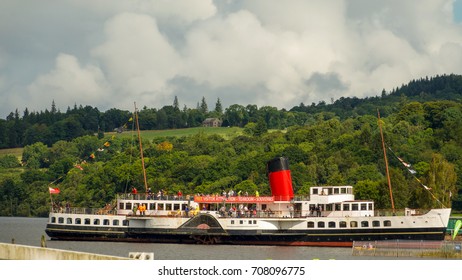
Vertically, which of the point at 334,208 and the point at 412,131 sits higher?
the point at 412,131

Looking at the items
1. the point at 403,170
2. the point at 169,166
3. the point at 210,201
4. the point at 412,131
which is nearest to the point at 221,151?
the point at 169,166

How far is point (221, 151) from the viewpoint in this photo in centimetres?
18975

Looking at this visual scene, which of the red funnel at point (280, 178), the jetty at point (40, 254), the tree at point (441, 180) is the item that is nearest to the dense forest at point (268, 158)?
the tree at point (441, 180)

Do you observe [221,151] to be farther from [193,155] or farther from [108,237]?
[108,237]

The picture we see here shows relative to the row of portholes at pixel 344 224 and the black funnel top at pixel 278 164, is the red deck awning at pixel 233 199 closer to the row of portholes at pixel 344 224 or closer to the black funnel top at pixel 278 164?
the black funnel top at pixel 278 164

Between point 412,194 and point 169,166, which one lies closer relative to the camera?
point 412,194

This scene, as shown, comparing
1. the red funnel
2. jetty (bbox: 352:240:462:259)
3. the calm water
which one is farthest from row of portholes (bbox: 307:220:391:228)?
the red funnel

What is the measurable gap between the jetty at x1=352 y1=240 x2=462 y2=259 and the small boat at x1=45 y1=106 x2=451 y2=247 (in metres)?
3.06

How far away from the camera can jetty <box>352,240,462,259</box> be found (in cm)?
6625

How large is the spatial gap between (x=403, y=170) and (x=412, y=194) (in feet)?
94.9

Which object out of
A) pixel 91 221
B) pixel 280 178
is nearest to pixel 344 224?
pixel 280 178

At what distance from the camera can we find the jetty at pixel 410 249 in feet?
217
